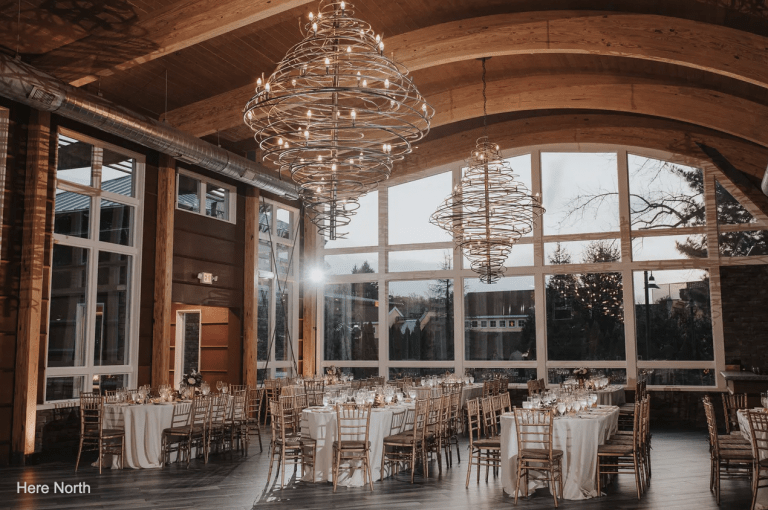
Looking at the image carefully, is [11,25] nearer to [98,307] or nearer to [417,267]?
[98,307]

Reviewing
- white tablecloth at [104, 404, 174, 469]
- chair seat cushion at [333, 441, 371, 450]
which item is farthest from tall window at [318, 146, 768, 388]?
chair seat cushion at [333, 441, 371, 450]

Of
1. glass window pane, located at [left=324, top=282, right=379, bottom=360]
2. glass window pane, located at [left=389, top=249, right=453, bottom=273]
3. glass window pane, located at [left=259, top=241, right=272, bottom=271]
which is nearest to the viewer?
glass window pane, located at [left=259, top=241, right=272, bottom=271]

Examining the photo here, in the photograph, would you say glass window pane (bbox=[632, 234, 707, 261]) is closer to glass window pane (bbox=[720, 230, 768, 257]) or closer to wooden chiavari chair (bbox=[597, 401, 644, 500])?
glass window pane (bbox=[720, 230, 768, 257])

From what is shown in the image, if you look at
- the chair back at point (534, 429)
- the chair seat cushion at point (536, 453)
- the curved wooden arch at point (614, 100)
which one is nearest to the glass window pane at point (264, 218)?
the curved wooden arch at point (614, 100)

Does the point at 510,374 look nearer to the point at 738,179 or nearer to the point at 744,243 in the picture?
the point at 744,243

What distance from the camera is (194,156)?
1134 centimetres

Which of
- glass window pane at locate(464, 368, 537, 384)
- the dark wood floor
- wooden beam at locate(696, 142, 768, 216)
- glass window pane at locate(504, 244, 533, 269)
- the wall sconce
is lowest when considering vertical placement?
the dark wood floor

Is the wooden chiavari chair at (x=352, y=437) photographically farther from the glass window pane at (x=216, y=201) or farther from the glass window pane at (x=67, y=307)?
the glass window pane at (x=216, y=201)

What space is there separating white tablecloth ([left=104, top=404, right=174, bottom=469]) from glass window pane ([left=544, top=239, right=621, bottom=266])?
914cm

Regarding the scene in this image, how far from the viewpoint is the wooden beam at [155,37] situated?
8539 millimetres

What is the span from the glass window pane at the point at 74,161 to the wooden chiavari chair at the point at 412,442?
20.9 feet

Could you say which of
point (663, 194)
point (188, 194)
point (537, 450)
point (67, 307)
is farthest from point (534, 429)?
point (663, 194)

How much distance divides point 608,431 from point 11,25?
9.11 metres

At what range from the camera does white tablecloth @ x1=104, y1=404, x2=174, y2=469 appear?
8703 mm
